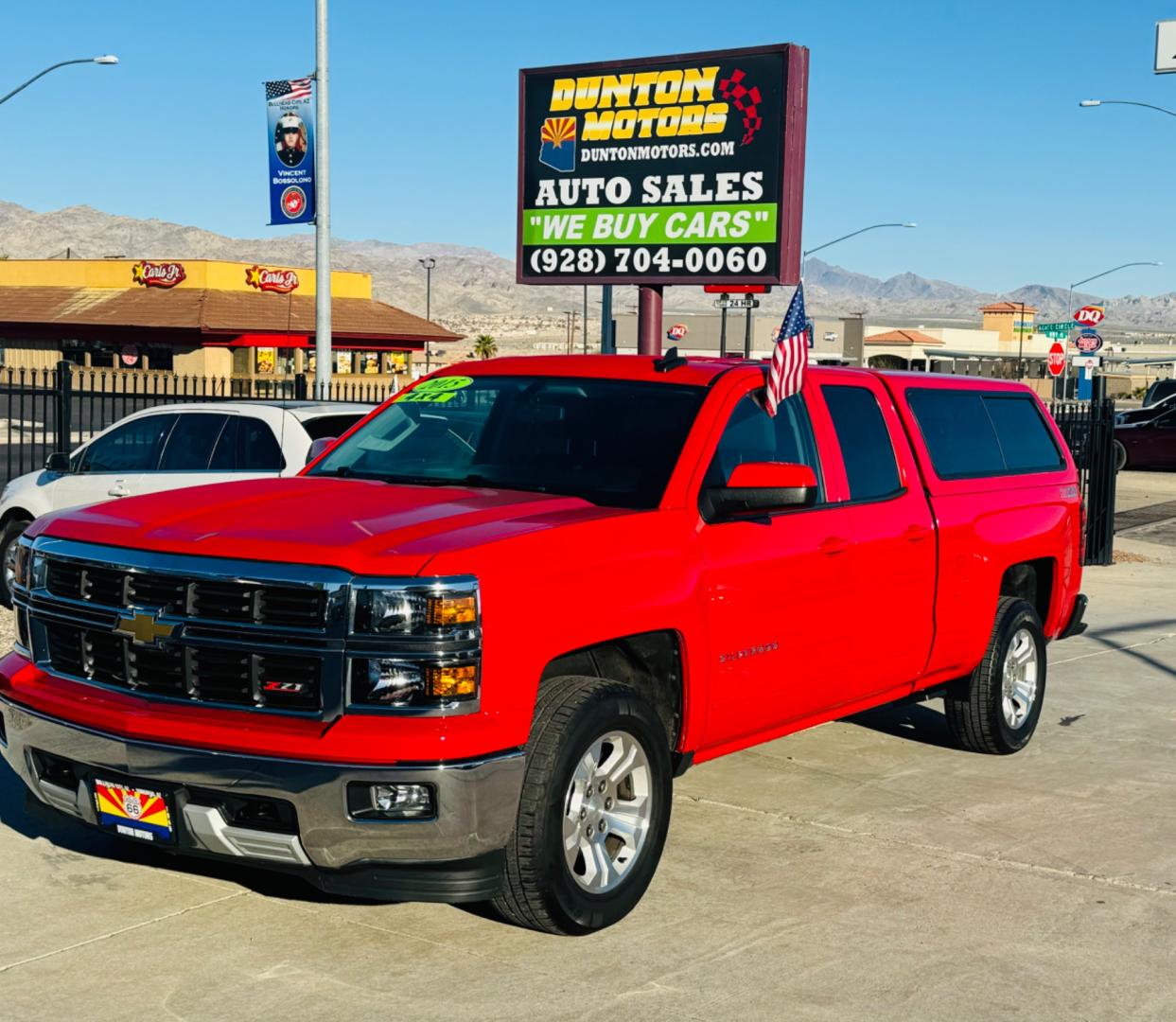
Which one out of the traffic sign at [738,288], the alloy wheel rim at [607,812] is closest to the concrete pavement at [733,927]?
the alloy wheel rim at [607,812]

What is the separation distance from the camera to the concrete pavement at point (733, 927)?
189 inches

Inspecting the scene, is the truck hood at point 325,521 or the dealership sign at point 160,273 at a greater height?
the dealership sign at point 160,273

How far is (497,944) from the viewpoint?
5277 mm

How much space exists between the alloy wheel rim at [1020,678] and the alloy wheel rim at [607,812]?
3388mm

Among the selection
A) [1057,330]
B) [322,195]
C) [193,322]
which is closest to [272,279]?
[193,322]

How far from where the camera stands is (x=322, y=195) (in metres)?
19.6

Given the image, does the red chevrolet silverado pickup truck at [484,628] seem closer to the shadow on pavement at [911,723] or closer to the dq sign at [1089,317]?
the shadow on pavement at [911,723]

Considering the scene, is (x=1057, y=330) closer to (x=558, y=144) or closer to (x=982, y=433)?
(x=558, y=144)

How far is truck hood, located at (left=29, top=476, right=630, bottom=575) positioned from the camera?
491 centimetres

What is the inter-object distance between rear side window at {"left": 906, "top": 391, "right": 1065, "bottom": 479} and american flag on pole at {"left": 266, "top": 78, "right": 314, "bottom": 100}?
1252cm

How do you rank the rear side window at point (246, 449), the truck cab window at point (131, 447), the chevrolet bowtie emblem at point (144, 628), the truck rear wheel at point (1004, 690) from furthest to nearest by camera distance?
the truck cab window at point (131, 447), the rear side window at point (246, 449), the truck rear wheel at point (1004, 690), the chevrolet bowtie emblem at point (144, 628)

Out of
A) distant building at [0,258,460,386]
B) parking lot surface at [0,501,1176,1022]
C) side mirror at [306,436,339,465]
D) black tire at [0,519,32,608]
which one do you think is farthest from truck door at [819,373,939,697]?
distant building at [0,258,460,386]

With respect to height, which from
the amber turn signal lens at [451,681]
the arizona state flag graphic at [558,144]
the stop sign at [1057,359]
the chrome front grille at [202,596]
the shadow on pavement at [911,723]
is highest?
the arizona state flag graphic at [558,144]

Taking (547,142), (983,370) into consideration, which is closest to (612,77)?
(547,142)
